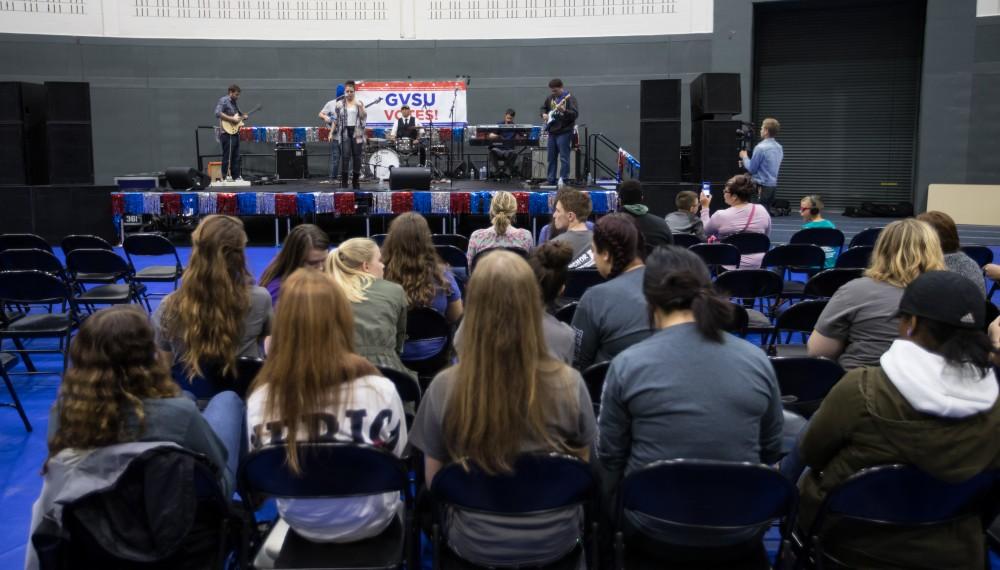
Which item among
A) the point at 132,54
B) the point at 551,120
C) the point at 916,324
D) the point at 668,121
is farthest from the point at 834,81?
the point at 916,324

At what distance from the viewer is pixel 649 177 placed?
1118cm

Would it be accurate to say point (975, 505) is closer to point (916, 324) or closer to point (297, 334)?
point (916, 324)

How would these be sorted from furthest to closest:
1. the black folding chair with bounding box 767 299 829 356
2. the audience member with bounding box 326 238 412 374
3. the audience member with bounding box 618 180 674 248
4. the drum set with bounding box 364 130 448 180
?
1. the drum set with bounding box 364 130 448 180
2. the audience member with bounding box 618 180 674 248
3. the black folding chair with bounding box 767 299 829 356
4. the audience member with bounding box 326 238 412 374

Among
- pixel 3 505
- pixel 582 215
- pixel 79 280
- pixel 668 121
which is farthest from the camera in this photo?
pixel 668 121

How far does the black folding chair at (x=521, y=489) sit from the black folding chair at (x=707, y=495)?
14 centimetres

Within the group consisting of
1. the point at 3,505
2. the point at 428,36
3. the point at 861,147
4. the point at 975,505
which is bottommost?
the point at 3,505

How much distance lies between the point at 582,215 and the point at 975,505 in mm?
3280

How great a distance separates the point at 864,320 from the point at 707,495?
5.46 feet

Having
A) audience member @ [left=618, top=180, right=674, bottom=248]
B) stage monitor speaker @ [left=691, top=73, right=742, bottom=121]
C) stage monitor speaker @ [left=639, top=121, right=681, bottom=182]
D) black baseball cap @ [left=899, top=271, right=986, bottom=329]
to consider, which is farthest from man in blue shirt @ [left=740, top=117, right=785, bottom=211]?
black baseball cap @ [left=899, top=271, right=986, bottom=329]

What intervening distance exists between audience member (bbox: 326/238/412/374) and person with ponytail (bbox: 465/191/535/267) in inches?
80.4

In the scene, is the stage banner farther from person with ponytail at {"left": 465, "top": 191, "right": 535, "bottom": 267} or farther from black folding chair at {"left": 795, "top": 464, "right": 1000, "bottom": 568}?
black folding chair at {"left": 795, "top": 464, "right": 1000, "bottom": 568}

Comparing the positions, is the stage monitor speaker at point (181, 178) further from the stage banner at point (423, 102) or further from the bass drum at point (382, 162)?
the stage banner at point (423, 102)

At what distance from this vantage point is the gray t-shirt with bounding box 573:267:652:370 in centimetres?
315

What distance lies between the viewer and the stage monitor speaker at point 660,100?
10938 millimetres
